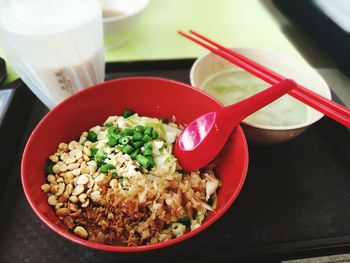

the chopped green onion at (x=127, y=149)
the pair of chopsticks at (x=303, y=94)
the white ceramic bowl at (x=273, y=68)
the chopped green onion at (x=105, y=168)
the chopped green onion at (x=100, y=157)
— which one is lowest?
the chopped green onion at (x=100, y=157)

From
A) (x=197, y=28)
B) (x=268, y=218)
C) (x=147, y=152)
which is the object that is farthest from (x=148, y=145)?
(x=197, y=28)

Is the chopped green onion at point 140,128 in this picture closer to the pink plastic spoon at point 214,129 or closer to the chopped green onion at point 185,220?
the pink plastic spoon at point 214,129

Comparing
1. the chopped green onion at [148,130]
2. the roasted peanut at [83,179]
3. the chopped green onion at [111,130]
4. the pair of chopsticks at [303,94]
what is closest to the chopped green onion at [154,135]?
the chopped green onion at [148,130]

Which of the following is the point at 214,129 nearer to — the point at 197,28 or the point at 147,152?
the point at 147,152

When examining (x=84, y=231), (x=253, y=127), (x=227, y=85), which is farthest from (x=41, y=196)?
(x=227, y=85)

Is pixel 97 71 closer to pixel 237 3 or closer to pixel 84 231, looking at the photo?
pixel 84 231

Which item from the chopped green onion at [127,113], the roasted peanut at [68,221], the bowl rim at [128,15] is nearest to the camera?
the roasted peanut at [68,221]

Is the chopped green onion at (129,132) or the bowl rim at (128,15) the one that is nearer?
the chopped green onion at (129,132)
